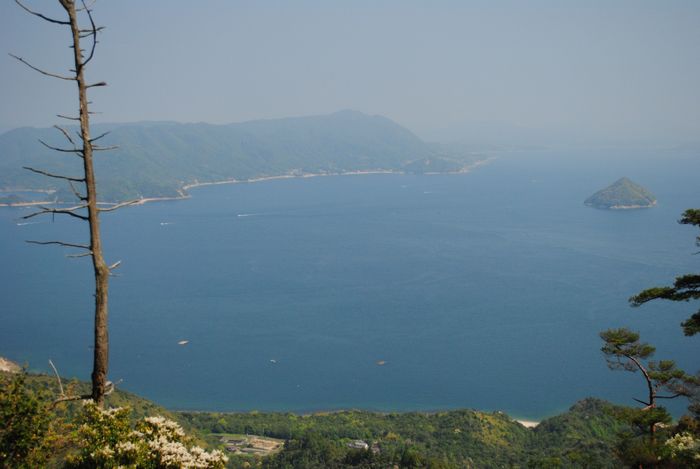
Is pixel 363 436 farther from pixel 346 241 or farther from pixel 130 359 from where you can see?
pixel 346 241

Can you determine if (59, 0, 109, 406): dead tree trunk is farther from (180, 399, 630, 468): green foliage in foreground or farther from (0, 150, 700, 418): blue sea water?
(180, 399, 630, 468): green foliage in foreground

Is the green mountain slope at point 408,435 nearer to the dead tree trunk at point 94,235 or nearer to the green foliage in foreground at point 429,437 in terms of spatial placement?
the green foliage in foreground at point 429,437

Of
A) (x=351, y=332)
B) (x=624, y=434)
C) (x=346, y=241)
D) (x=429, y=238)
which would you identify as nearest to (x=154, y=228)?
(x=346, y=241)

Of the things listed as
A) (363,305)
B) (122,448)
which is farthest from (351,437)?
(122,448)

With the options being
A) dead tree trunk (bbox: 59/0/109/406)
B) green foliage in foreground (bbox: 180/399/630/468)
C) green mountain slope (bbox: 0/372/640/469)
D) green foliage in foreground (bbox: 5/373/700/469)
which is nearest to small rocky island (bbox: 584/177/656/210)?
green foliage in foreground (bbox: 5/373/700/469)

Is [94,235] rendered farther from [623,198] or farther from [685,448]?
[623,198]
